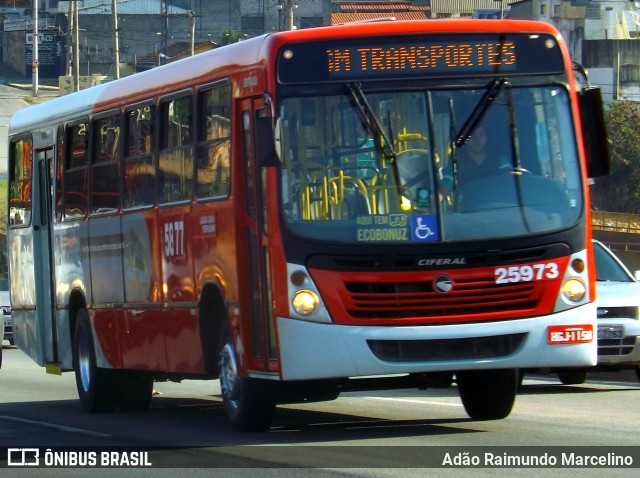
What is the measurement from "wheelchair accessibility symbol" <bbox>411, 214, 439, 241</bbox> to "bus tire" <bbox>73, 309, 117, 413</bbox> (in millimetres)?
5737

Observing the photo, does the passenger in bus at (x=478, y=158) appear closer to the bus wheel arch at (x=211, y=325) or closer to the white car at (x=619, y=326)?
the bus wheel arch at (x=211, y=325)

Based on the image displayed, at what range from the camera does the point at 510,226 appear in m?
11.0

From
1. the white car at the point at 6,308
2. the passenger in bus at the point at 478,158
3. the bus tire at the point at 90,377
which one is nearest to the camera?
the passenger in bus at the point at 478,158

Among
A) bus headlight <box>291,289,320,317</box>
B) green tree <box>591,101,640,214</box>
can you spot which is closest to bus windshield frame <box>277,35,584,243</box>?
bus headlight <box>291,289,320,317</box>

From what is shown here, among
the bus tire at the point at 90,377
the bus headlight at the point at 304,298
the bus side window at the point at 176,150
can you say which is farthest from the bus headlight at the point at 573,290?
the bus tire at the point at 90,377

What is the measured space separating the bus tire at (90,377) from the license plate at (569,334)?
608 cm

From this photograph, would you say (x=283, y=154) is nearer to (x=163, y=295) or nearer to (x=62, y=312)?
(x=163, y=295)

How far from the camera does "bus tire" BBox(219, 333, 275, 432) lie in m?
11.8

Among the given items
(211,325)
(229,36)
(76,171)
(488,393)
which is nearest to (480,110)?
(488,393)

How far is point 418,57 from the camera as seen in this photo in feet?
37.3

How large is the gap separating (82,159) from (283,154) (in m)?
5.43

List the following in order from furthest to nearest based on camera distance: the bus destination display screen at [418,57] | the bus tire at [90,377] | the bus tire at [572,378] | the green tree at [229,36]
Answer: the green tree at [229,36] < the bus tire at [572,378] < the bus tire at [90,377] < the bus destination display screen at [418,57]

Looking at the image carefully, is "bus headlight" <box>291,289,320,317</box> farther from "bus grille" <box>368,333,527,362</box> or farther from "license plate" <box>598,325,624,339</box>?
"license plate" <box>598,325,624,339</box>

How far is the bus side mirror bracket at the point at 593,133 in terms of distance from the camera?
11.4 metres
